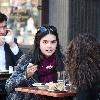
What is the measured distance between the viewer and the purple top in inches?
245

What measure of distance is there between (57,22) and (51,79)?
390 centimetres

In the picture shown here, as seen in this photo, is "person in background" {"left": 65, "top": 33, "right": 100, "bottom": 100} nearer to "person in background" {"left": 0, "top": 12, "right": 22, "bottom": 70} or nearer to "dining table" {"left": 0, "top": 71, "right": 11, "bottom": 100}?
"dining table" {"left": 0, "top": 71, "right": 11, "bottom": 100}

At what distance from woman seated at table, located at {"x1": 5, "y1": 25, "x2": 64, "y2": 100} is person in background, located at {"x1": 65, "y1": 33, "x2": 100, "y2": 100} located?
2.53ft

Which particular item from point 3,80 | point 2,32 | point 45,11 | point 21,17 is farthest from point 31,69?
point 21,17

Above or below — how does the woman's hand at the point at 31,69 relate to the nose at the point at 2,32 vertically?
below

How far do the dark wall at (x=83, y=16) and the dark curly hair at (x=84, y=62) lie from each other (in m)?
4.47

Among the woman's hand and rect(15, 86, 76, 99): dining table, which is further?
the woman's hand

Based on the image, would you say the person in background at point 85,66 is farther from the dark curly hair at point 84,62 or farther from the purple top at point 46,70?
the purple top at point 46,70

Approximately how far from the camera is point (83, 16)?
10.0 m

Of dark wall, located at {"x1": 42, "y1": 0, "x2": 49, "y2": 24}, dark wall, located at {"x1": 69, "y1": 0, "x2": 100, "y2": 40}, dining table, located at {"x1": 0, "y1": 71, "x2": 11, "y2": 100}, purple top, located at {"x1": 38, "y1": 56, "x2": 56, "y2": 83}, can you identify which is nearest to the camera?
purple top, located at {"x1": 38, "y1": 56, "x2": 56, "y2": 83}

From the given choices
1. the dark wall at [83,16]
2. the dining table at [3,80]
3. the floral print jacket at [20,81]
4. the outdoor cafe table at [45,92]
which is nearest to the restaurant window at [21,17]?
the dark wall at [83,16]

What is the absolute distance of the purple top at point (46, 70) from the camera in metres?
6.22

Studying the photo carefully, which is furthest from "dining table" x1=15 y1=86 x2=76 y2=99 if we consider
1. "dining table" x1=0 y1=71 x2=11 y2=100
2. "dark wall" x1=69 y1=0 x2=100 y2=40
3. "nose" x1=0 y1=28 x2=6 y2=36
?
"dark wall" x1=69 y1=0 x2=100 y2=40

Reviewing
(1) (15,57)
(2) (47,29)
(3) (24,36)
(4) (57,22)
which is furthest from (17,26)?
(2) (47,29)
